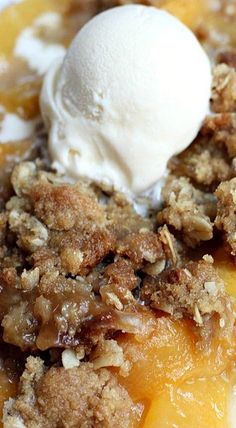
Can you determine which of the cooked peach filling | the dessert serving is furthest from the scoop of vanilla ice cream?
the cooked peach filling

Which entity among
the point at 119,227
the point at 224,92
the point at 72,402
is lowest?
the point at 72,402

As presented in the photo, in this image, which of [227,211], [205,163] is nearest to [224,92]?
[205,163]

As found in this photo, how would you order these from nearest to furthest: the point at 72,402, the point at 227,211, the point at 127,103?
the point at 72,402 → the point at 227,211 → the point at 127,103

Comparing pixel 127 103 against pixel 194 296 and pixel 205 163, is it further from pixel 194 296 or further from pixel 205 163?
pixel 194 296

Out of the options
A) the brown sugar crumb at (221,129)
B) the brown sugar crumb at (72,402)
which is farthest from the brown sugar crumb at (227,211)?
the brown sugar crumb at (72,402)

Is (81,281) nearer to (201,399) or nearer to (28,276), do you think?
(28,276)
